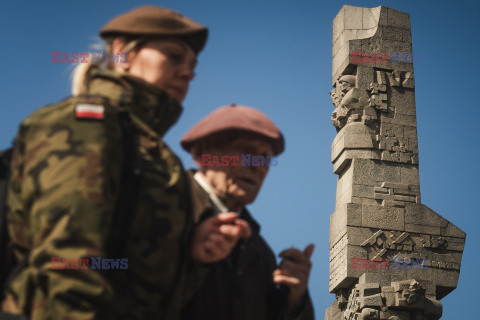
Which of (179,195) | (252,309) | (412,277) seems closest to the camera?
(179,195)

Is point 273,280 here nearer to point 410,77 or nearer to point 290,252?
point 290,252

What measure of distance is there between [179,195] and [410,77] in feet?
33.3

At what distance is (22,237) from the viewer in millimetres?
2018

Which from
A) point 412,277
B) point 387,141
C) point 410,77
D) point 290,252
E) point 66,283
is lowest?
point 66,283

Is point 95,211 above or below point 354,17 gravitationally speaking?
below

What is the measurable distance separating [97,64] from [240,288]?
930 millimetres

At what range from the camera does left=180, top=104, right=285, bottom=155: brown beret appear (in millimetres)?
2516

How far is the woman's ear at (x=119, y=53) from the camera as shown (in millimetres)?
2371

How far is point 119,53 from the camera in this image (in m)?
2.38

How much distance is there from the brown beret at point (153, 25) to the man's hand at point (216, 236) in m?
0.65

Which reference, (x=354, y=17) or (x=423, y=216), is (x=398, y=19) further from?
(x=423, y=216)

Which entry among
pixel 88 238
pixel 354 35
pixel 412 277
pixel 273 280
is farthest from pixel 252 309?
pixel 354 35

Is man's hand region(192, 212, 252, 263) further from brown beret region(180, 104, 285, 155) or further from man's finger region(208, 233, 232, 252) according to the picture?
brown beret region(180, 104, 285, 155)

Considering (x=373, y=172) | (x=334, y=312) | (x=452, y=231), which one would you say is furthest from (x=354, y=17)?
(x=334, y=312)
